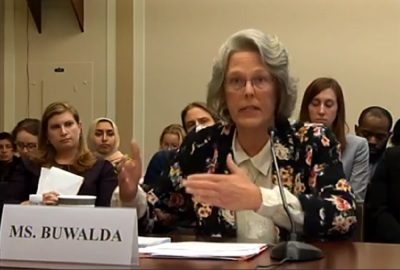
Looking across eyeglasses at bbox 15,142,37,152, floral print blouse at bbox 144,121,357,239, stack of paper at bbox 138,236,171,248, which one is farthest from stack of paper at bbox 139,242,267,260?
eyeglasses at bbox 15,142,37,152

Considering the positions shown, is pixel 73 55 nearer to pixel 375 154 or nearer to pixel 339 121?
pixel 375 154

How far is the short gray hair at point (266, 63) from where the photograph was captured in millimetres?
2129

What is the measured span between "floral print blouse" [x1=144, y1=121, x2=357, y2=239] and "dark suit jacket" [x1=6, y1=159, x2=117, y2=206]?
1.30m

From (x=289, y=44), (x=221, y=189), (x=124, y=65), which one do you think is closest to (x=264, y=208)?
(x=221, y=189)

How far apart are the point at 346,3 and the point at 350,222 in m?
5.10

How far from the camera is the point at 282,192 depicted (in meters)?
1.74

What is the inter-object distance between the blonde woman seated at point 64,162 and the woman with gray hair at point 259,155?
1331mm

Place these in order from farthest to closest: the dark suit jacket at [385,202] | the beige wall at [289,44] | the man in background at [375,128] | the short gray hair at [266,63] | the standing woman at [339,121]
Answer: the beige wall at [289,44] < the man in background at [375,128] < the standing woman at [339,121] < the dark suit jacket at [385,202] < the short gray hair at [266,63]

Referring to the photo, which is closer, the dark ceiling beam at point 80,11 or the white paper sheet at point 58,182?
the white paper sheet at point 58,182

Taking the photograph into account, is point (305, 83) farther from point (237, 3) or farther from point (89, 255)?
point (89, 255)

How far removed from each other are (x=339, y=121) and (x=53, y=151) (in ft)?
5.00

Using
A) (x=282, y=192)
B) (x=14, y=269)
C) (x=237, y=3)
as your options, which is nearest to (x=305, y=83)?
(x=237, y=3)

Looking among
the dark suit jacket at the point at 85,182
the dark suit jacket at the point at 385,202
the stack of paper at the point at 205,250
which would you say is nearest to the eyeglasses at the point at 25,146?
the dark suit jacket at the point at 85,182

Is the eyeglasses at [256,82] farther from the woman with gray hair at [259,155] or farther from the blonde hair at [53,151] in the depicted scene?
the blonde hair at [53,151]
